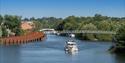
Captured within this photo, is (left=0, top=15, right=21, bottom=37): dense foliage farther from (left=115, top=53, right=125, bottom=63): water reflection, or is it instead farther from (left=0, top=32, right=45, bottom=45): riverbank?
(left=115, top=53, right=125, bottom=63): water reflection

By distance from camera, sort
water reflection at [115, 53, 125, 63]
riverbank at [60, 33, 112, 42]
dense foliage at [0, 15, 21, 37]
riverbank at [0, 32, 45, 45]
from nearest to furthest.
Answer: water reflection at [115, 53, 125, 63]
riverbank at [0, 32, 45, 45]
dense foliage at [0, 15, 21, 37]
riverbank at [60, 33, 112, 42]

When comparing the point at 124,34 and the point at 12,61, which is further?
the point at 124,34

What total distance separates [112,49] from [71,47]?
6173mm

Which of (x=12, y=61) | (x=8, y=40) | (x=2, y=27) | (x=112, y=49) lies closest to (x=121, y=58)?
(x=112, y=49)

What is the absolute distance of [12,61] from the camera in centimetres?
5812

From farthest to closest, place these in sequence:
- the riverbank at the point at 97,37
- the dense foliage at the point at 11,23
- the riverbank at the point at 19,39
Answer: the riverbank at the point at 97,37, the dense foliage at the point at 11,23, the riverbank at the point at 19,39

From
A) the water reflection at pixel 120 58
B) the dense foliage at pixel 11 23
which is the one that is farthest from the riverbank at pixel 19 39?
the water reflection at pixel 120 58

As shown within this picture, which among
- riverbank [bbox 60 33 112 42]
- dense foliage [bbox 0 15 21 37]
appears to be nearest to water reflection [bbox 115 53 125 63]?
riverbank [bbox 60 33 112 42]

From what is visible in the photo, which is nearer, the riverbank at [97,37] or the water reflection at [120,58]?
the water reflection at [120,58]

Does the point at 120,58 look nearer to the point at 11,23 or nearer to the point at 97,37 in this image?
the point at 11,23

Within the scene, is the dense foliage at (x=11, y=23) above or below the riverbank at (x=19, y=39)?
above

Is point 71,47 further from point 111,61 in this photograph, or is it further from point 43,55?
point 111,61

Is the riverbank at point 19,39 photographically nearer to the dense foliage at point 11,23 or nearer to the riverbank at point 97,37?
the dense foliage at point 11,23

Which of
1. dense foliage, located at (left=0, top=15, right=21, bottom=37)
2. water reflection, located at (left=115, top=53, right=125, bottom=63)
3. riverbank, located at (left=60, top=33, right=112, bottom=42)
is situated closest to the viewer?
water reflection, located at (left=115, top=53, right=125, bottom=63)
